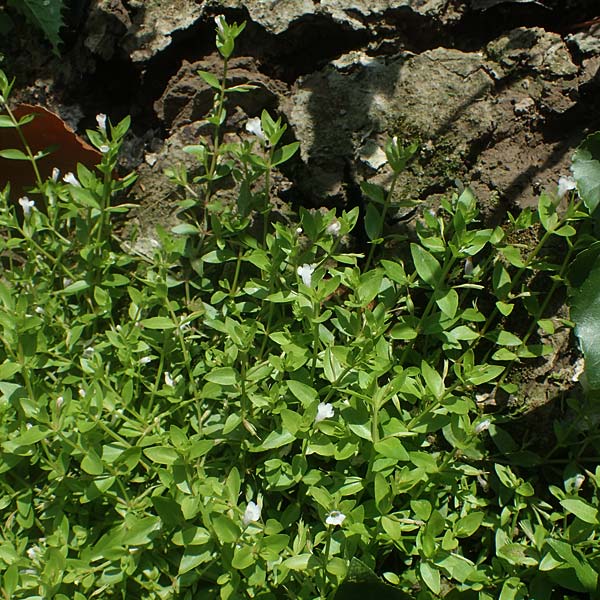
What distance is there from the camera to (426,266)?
7.54 feet

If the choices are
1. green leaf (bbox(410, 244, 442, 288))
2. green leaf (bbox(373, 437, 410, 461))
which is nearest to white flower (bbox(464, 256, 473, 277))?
green leaf (bbox(410, 244, 442, 288))

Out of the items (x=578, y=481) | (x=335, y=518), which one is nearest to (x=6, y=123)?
(x=335, y=518)

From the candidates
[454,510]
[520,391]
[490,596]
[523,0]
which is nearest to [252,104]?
[523,0]

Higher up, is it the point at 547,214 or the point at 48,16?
the point at 48,16

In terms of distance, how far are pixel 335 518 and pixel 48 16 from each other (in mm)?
2462

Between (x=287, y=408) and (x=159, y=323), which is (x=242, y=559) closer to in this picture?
(x=287, y=408)

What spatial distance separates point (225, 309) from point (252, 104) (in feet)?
3.01

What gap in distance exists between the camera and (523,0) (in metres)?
2.78

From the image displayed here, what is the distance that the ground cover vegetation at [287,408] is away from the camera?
2010 mm

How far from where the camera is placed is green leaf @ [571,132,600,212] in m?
2.28

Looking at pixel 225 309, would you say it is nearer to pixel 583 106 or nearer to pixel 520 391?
pixel 520 391

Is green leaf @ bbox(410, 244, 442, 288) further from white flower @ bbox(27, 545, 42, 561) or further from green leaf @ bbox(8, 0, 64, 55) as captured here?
green leaf @ bbox(8, 0, 64, 55)

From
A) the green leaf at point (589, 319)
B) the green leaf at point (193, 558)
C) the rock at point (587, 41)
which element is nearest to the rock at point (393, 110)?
the rock at point (587, 41)

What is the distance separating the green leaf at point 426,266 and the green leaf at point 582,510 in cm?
75
